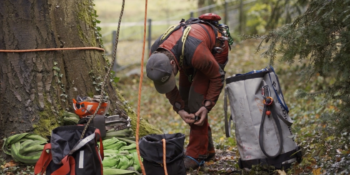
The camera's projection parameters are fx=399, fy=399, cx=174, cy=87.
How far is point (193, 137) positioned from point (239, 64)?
26.6ft

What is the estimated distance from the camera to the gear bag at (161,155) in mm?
3201

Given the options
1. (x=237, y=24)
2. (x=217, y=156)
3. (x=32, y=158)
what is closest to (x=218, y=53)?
(x=217, y=156)

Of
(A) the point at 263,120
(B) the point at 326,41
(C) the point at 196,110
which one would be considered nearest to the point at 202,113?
(C) the point at 196,110

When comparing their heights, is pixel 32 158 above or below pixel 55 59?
below

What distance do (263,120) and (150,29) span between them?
8.15m

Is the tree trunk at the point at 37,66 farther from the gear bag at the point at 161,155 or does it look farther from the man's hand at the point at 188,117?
the gear bag at the point at 161,155

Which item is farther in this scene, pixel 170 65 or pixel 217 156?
pixel 217 156

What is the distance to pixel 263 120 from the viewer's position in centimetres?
370

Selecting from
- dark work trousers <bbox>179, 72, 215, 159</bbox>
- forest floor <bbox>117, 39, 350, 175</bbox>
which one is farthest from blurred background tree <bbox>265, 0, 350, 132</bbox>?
dark work trousers <bbox>179, 72, 215, 159</bbox>

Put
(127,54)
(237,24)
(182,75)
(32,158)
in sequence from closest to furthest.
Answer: (32,158) → (182,75) → (127,54) → (237,24)

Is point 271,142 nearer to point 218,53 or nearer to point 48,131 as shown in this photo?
point 218,53

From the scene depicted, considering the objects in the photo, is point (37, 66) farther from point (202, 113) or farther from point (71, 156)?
point (202, 113)

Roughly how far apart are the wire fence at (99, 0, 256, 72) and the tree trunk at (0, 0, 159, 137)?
18.0ft

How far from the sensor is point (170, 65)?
11.7 feet
